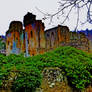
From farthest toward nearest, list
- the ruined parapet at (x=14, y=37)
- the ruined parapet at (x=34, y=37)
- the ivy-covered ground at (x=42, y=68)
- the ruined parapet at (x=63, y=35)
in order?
the ruined parapet at (x=14, y=37) → the ruined parapet at (x=34, y=37) → the ruined parapet at (x=63, y=35) → the ivy-covered ground at (x=42, y=68)

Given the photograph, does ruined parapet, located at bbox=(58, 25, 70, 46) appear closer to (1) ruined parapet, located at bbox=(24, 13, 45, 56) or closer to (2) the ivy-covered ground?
(1) ruined parapet, located at bbox=(24, 13, 45, 56)

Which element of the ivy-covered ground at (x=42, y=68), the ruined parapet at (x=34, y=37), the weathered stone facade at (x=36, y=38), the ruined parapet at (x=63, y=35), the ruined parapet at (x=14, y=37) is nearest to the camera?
the ivy-covered ground at (x=42, y=68)

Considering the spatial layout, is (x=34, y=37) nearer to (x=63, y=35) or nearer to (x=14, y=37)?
(x=14, y=37)

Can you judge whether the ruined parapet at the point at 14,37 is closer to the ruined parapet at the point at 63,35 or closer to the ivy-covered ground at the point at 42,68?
the ruined parapet at the point at 63,35

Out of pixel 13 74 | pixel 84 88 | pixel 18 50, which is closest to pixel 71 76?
pixel 84 88

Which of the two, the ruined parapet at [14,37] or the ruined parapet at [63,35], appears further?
the ruined parapet at [14,37]

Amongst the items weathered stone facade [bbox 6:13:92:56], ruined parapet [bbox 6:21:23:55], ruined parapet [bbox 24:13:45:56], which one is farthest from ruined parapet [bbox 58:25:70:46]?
ruined parapet [bbox 6:21:23:55]

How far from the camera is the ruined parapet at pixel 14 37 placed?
17172 mm

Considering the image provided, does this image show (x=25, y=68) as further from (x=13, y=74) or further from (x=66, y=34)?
(x=66, y=34)

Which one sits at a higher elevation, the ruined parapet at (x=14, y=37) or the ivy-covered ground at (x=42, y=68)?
the ruined parapet at (x=14, y=37)

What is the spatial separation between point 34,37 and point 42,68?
948 cm

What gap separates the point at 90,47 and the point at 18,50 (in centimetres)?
535

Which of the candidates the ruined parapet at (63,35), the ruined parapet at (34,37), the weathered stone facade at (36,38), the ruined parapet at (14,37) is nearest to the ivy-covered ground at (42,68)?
the weathered stone facade at (36,38)

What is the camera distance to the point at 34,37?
54.7ft
